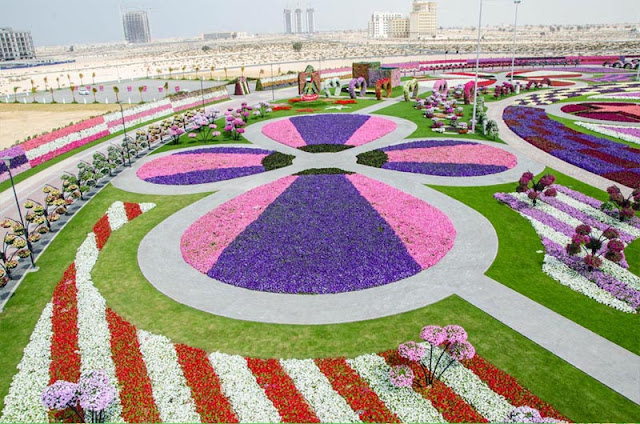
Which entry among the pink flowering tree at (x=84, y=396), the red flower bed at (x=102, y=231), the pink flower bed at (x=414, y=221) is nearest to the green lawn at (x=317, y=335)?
the red flower bed at (x=102, y=231)

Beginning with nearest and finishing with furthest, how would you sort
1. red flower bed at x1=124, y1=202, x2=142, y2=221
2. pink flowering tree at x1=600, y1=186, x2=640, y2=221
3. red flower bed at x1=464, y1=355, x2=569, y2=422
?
red flower bed at x1=464, y1=355, x2=569, y2=422
pink flowering tree at x1=600, y1=186, x2=640, y2=221
red flower bed at x1=124, y1=202, x2=142, y2=221

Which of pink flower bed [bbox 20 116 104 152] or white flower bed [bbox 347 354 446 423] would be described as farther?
pink flower bed [bbox 20 116 104 152]

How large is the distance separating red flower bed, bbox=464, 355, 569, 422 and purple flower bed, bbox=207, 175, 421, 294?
5.71 meters

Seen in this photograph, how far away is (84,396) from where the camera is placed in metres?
11.8

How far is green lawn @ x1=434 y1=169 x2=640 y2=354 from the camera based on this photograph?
16.1m

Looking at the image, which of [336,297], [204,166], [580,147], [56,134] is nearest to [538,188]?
[580,147]

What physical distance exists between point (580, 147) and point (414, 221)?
73.5 ft

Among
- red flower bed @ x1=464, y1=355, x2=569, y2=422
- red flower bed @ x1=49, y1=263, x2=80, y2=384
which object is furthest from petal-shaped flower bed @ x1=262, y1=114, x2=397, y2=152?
red flower bed @ x1=464, y1=355, x2=569, y2=422

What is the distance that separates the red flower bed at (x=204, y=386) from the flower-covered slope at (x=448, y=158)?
22236 millimetres

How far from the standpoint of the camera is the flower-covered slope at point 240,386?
12.7 meters

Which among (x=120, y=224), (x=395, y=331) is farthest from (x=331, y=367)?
(x=120, y=224)

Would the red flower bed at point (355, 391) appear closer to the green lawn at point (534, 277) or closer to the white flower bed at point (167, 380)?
the white flower bed at point (167, 380)

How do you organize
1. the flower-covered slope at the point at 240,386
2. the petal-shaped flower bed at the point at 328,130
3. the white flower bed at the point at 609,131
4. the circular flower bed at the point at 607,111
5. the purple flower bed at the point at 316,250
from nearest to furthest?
1. the flower-covered slope at the point at 240,386
2. the purple flower bed at the point at 316,250
3. the white flower bed at the point at 609,131
4. the petal-shaped flower bed at the point at 328,130
5. the circular flower bed at the point at 607,111

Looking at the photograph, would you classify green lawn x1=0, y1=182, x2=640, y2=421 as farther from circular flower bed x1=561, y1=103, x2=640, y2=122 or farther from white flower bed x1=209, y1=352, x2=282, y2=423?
circular flower bed x1=561, y1=103, x2=640, y2=122
